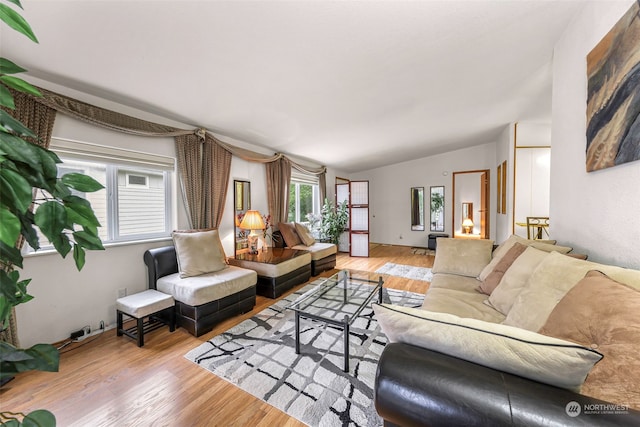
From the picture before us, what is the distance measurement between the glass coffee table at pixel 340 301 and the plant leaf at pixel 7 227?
5.50 ft

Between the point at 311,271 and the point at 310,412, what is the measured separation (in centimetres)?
267

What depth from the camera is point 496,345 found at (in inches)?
30.1

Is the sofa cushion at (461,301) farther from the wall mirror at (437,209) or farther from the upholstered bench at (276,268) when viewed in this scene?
the wall mirror at (437,209)

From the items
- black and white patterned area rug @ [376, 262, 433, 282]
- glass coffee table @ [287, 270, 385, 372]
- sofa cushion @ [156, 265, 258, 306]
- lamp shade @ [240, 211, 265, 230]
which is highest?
lamp shade @ [240, 211, 265, 230]

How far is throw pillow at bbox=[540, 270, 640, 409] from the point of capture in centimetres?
73

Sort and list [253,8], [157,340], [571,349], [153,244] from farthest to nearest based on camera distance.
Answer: [153,244], [157,340], [253,8], [571,349]

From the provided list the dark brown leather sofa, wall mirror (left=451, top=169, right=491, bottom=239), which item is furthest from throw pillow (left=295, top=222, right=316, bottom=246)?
wall mirror (left=451, top=169, right=491, bottom=239)

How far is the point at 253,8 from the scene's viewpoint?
1.45 metres

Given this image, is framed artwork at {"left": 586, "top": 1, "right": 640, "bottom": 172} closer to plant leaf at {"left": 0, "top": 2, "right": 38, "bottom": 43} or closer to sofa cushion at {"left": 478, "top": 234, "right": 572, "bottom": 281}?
sofa cushion at {"left": 478, "top": 234, "right": 572, "bottom": 281}

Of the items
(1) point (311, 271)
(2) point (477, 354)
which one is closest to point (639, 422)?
(2) point (477, 354)

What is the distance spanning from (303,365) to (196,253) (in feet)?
5.30

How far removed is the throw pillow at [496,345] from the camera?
684 millimetres

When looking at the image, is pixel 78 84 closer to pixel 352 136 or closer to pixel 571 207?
pixel 352 136

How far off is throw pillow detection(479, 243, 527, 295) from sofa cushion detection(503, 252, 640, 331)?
0.58 metres
